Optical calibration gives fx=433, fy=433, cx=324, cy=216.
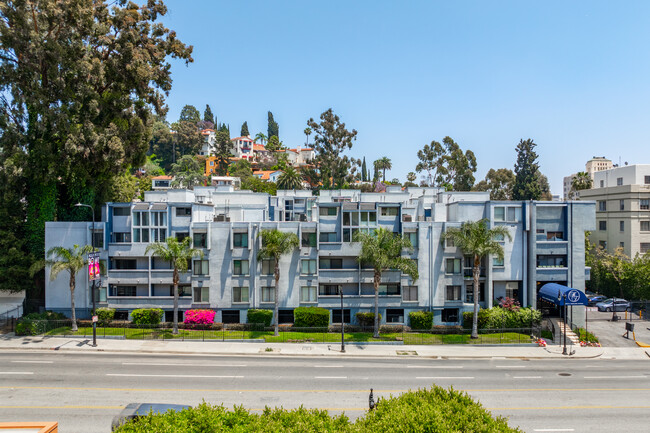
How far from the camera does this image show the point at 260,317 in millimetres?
42156

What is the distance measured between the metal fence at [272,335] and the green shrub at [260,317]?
651 millimetres

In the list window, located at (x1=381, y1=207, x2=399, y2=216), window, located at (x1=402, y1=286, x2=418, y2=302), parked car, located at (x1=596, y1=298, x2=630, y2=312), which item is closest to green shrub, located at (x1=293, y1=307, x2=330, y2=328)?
window, located at (x1=402, y1=286, x2=418, y2=302)

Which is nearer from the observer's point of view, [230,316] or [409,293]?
[230,316]

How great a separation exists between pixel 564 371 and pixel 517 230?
16.8 meters

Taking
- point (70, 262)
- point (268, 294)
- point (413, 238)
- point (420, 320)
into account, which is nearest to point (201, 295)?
point (268, 294)

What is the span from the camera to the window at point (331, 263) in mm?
44156

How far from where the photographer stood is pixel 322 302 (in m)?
43.2

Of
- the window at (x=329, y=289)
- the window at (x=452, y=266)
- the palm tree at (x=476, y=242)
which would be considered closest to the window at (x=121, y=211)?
the window at (x=329, y=289)

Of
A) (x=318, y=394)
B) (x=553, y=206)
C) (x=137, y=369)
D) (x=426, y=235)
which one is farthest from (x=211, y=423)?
(x=553, y=206)

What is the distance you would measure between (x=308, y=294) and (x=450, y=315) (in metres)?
14.6

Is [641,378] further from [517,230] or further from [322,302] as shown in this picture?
[322,302]

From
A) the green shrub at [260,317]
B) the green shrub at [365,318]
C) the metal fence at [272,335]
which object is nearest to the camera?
the metal fence at [272,335]

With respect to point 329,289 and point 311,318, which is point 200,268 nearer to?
point 311,318

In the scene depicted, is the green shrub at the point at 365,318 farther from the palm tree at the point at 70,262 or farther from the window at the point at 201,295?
the palm tree at the point at 70,262
